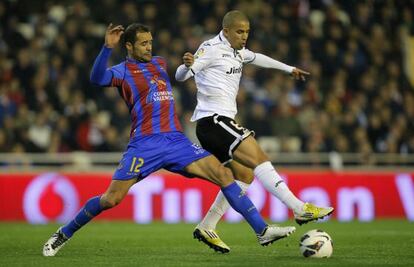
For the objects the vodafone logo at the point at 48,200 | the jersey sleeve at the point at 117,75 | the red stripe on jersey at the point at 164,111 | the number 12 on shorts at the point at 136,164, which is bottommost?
the vodafone logo at the point at 48,200

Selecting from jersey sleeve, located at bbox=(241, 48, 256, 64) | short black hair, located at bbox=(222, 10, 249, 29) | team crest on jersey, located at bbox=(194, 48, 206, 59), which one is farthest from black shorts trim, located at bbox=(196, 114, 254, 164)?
short black hair, located at bbox=(222, 10, 249, 29)

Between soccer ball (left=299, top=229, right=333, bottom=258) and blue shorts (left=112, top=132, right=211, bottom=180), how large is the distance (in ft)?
4.12

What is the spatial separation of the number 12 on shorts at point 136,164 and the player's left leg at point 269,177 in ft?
3.20

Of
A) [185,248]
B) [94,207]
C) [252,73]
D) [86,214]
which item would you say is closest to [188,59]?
[94,207]

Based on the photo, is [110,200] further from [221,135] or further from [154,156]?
[221,135]

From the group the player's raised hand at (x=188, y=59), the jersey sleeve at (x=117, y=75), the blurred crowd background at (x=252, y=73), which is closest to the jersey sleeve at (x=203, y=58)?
the player's raised hand at (x=188, y=59)

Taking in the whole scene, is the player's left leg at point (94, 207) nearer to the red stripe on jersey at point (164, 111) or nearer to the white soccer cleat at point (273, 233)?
the red stripe on jersey at point (164, 111)

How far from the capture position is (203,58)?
29.8ft

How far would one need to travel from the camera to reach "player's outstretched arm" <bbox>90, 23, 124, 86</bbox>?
8.34 meters

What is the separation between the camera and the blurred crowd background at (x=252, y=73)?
1680 centimetres

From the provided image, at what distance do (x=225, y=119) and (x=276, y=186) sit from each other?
2.89 ft

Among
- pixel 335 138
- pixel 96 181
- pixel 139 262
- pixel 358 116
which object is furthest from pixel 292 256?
pixel 358 116

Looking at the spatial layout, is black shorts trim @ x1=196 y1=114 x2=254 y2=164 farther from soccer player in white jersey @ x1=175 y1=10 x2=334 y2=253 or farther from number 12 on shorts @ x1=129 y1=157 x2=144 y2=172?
number 12 on shorts @ x1=129 y1=157 x2=144 y2=172

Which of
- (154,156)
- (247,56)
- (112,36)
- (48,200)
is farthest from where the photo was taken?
(48,200)
